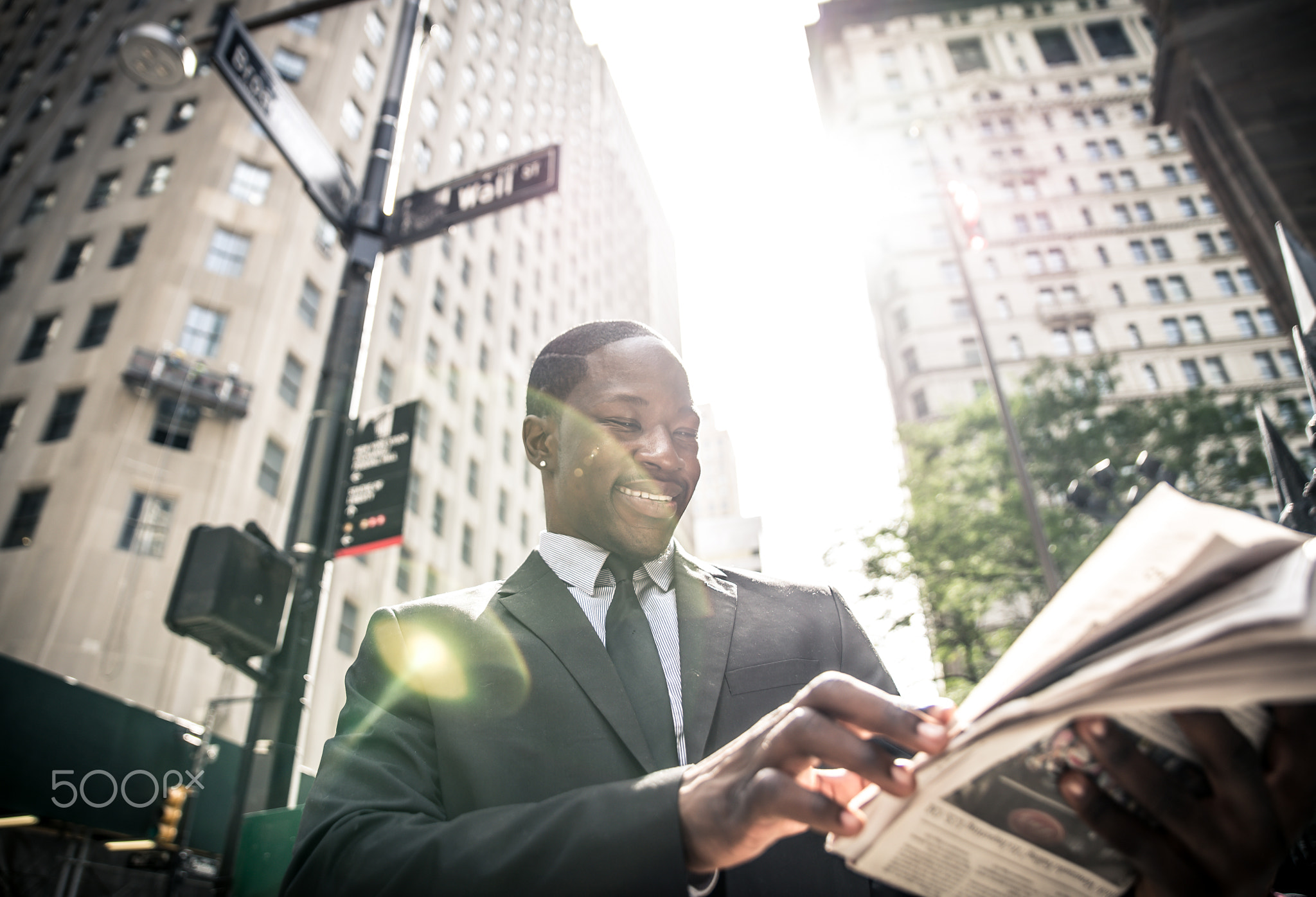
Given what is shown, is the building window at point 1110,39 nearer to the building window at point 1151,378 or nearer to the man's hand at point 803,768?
the building window at point 1151,378

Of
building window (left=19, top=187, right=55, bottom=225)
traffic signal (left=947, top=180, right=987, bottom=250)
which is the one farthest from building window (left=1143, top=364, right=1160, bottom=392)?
building window (left=19, top=187, right=55, bottom=225)

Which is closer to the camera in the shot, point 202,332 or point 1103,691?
point 1103,691

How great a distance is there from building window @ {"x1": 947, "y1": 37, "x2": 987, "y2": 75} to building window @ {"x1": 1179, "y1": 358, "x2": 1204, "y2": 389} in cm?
2743

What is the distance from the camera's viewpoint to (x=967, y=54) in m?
57.0

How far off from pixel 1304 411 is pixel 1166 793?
43.6 m

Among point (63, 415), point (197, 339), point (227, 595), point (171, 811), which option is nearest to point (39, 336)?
point (63, 415)

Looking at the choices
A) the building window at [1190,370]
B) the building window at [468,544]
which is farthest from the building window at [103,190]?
the building window at [1190,370]

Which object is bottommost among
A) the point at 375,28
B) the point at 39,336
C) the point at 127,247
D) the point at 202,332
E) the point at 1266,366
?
the point at 202,332

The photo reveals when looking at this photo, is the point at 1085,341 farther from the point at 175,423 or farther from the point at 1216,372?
the point at 175,423

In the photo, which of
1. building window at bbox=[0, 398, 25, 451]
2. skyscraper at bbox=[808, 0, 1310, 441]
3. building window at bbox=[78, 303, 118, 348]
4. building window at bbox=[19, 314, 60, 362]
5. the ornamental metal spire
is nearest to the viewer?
the ornamental metal spire

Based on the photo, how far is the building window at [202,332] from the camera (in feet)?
69.2

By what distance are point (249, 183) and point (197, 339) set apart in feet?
20.9

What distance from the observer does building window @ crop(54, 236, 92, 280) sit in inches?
913

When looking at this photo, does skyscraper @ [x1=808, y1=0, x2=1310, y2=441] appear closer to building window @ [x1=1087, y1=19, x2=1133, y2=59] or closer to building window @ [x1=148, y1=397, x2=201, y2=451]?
building window @ [x1=1087, y1=19, x2=1133, y2=59]
